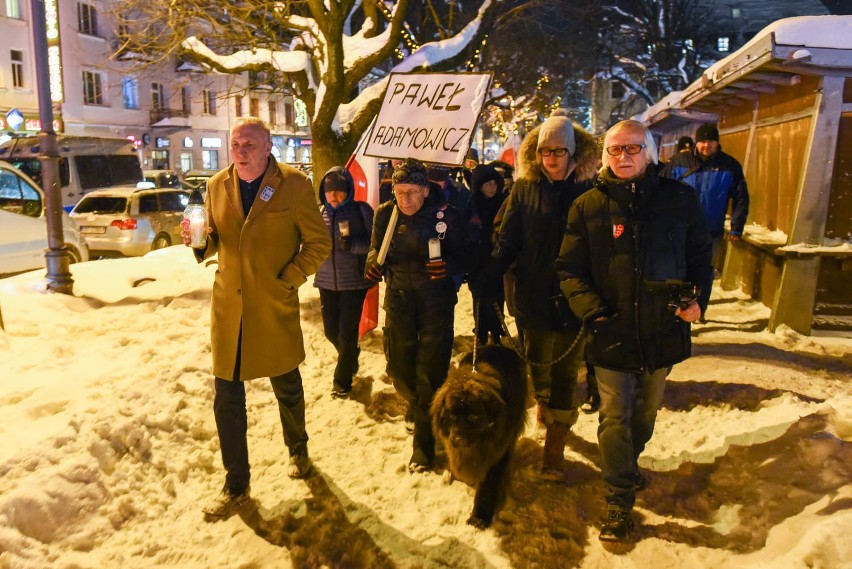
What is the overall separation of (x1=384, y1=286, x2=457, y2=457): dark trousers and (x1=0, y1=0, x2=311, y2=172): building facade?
1967 cm

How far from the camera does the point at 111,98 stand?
35.7 m

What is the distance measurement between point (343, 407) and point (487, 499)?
Result: 2093 mm

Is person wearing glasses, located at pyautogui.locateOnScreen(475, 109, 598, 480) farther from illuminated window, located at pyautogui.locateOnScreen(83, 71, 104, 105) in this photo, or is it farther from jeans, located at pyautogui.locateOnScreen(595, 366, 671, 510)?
illuminated window, located at pyautogui.locateOnScreen(83, 71, 104, 105)

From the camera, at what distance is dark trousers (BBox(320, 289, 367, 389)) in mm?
5914

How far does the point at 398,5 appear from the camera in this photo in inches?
445

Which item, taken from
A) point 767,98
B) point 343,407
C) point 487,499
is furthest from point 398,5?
point 487,499

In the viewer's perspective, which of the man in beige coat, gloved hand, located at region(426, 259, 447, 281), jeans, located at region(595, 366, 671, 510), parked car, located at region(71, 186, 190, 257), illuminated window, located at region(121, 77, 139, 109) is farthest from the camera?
illuminated window, located at region(121, 77, 139, 109)

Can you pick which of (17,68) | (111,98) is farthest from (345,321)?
(111,98)

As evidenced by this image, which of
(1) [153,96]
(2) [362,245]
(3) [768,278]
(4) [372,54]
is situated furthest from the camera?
(1) [153,96]

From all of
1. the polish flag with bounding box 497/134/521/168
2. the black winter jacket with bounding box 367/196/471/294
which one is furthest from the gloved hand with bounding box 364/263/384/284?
the polish flag with bounding box 497/134/521/168

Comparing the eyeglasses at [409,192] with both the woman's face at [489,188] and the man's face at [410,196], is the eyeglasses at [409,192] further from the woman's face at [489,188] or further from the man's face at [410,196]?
the woman's face at [489,188]

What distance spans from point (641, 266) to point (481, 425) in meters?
1.14

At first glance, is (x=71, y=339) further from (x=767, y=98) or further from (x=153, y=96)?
(x=153, y=96)

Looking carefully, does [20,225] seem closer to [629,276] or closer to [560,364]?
[560,364]
